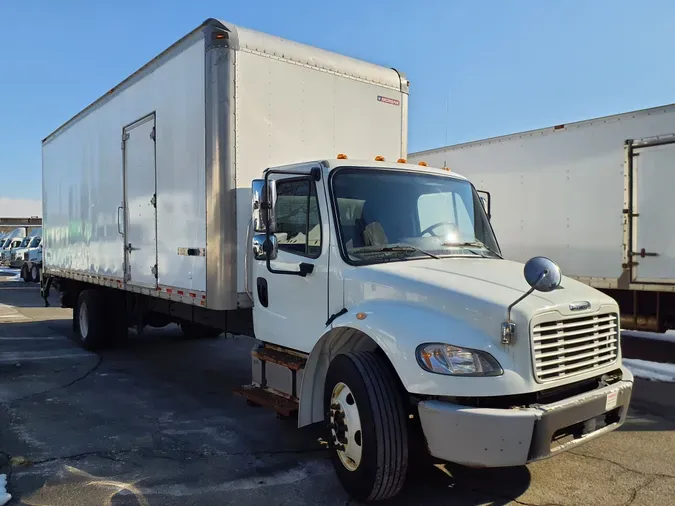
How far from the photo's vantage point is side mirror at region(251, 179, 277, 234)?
4578mm

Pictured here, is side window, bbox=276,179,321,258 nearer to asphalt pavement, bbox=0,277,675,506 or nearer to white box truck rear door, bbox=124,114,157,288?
asphalt pavement, bbox=0,277,675,506

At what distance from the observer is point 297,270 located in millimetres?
4754

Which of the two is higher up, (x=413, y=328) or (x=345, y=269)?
(x=345, y=269)

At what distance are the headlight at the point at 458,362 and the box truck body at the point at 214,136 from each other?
8.48 feet

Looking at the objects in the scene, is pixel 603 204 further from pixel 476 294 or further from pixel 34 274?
pixel 34 274

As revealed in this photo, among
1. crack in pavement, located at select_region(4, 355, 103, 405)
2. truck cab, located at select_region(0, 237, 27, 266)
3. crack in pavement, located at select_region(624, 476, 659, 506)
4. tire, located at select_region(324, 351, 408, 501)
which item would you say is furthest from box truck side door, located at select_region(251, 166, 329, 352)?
truck cab, located at select_region(0, 237, 27, 266)

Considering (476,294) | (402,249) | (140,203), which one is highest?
(140,203)

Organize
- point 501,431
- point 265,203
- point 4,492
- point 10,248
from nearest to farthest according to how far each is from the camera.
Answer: point 501,431, point 4,492, point 265,203, point 10,248

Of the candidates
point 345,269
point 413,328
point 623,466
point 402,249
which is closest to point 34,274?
point 345,269

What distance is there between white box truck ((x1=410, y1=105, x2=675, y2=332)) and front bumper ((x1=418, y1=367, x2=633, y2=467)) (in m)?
5.18

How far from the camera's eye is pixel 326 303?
4.49m

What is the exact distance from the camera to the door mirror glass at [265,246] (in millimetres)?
4676

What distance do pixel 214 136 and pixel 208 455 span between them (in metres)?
2.90

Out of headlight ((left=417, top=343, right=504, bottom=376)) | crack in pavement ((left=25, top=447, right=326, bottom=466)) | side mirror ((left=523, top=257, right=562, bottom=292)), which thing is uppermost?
side mirror ((left=523, top=257, right=562, bottom=292))
